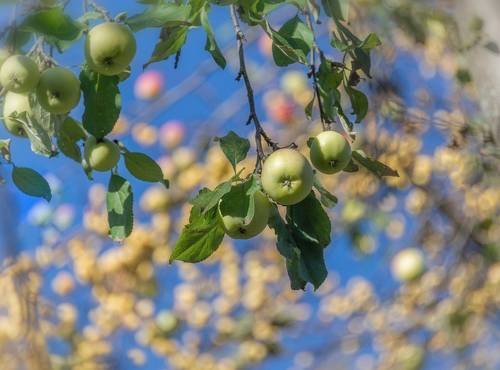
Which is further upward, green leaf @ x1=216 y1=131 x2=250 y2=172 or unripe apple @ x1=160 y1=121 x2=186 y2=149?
green leaf @ x1=216 y1=131 x2=250 y2=172

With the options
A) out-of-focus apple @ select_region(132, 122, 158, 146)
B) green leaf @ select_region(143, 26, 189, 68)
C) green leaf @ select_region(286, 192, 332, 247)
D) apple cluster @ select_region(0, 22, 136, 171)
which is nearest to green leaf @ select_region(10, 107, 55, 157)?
apple cluster @ select_region(0, 22, 136, 171)

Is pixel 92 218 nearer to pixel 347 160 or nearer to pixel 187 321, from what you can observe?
pixel 187 321

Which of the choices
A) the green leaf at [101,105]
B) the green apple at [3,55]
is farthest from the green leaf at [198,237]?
the green apple at [3,55]

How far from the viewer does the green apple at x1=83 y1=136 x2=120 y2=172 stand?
688mm

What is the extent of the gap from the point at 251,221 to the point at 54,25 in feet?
0.80

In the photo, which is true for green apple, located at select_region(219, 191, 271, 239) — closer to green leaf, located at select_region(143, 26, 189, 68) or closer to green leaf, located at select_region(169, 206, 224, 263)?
green leaf, located at select_region(169, 206, 224, 263)

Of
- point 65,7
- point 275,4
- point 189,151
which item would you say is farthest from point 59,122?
point 189,151

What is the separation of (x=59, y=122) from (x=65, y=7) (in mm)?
106

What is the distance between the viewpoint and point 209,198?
59cm

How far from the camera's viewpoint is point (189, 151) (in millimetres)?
2748

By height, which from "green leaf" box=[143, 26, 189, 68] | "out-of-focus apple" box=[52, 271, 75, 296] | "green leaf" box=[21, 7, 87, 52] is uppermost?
"green leaf" box=[21, 7, 87, 52]

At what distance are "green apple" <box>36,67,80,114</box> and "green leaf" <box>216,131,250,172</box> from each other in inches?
5.2

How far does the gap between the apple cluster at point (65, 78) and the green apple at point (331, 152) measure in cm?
18

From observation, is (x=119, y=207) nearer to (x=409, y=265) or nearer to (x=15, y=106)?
(x=15, y=106)
